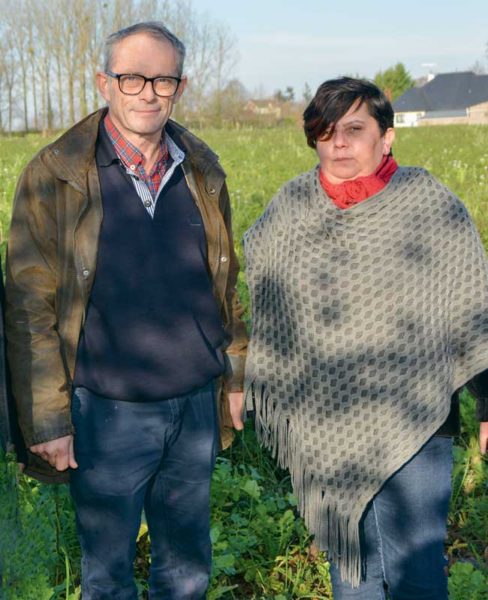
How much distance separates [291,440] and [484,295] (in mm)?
833

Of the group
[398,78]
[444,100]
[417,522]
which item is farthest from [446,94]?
[417,522]

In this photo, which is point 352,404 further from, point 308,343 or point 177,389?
point 177,389

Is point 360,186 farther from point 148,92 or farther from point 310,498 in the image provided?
point 310,498

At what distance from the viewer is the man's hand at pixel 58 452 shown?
232 centimetres

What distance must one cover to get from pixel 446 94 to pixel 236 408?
102104mm

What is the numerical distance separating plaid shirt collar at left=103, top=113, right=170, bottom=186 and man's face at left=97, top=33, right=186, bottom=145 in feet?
0.10

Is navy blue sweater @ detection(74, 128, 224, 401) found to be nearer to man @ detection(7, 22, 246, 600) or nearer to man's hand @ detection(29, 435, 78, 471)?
man @ detection(7, 22, 246, 600)

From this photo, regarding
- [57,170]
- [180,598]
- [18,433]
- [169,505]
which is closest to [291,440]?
[169,505]

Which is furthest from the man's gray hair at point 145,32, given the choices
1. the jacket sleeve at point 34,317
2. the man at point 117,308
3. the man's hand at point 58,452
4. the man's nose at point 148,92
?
the man's hand at point 58,452

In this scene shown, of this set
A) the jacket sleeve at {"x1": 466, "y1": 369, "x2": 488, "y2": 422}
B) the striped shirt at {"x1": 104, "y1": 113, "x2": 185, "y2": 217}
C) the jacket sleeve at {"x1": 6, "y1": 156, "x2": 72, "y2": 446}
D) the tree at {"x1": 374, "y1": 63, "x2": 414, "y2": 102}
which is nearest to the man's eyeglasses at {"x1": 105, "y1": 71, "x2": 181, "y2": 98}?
the striped shirt at {"x1": 104, "y1": 113, "x2": 185, "y2": 217}

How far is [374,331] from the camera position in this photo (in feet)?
7.73

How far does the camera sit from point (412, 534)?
2.38 m

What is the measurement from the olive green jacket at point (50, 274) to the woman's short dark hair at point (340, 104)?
0.70 metres

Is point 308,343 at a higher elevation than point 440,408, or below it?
higher
